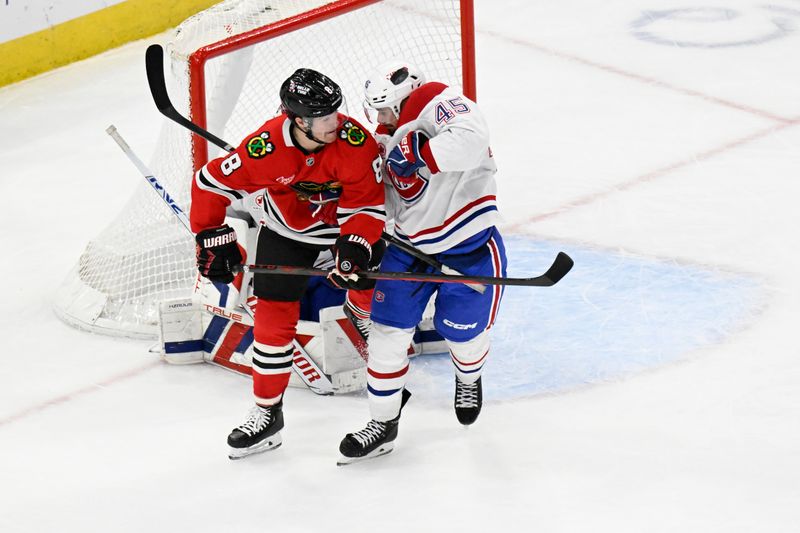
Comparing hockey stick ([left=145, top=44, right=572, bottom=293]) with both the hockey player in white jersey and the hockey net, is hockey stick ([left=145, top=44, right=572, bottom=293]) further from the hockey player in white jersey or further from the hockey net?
the hockey net

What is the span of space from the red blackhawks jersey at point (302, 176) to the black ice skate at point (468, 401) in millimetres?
507

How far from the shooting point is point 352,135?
3.00m

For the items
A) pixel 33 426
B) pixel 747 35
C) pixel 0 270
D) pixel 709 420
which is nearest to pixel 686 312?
pixel 709 420

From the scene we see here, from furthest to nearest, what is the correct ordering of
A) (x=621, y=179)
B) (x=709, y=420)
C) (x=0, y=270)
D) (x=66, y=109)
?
(x=66, y=109) < (x=621, y=179) < (x=0, y=270) < (x=709, y=420)

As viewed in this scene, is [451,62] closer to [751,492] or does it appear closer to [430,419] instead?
[430,419]

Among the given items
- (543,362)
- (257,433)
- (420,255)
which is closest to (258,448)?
(257,433)

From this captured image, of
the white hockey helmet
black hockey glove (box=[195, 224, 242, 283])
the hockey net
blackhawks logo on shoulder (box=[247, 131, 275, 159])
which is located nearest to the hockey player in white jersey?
the white hockey helmet

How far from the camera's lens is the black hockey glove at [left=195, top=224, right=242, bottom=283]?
3.08 meters

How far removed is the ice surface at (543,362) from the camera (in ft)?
9.96

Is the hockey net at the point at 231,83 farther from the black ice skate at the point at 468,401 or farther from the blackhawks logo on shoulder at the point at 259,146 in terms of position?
the black ice skate at the point at 468,401

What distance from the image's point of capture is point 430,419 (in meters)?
3.41

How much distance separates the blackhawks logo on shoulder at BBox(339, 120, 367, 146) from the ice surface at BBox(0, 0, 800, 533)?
80 cm

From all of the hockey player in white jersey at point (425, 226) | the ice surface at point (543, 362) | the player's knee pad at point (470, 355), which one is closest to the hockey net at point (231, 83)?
the ice surface at point (543, 362)

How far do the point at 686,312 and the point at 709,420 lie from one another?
2.02ft
